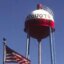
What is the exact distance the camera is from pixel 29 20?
2466 inches

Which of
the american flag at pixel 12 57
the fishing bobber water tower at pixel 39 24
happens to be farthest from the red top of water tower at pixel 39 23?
the american flag at pixel 12 57

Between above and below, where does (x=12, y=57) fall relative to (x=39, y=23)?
below

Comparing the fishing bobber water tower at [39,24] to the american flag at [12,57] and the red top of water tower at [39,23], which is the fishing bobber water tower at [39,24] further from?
the american flag at [12,57]

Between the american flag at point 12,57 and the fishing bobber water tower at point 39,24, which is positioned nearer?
the american flag at point 12,57

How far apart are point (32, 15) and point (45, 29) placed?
3.40 m

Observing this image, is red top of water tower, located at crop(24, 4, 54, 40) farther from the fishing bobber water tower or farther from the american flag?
the american flag

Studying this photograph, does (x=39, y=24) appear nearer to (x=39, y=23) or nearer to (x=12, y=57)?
(x=39, y=23)

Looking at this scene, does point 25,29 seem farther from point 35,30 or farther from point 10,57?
point 10,57

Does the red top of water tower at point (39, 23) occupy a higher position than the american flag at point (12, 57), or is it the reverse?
the red top of water tower at point (39, 23)

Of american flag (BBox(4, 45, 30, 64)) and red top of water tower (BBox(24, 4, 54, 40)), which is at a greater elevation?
red top of water tower (BBox(24, 4, 54, 40))

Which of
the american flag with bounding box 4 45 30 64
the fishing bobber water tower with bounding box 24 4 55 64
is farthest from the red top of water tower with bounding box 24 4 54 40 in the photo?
the american flag with bounding box 4 45 30 64

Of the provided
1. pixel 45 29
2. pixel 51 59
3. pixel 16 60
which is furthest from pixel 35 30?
pixel 16 60

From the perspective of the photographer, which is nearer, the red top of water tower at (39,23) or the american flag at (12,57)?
the american flag at (12,57)

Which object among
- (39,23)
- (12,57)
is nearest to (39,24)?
(39,23)
